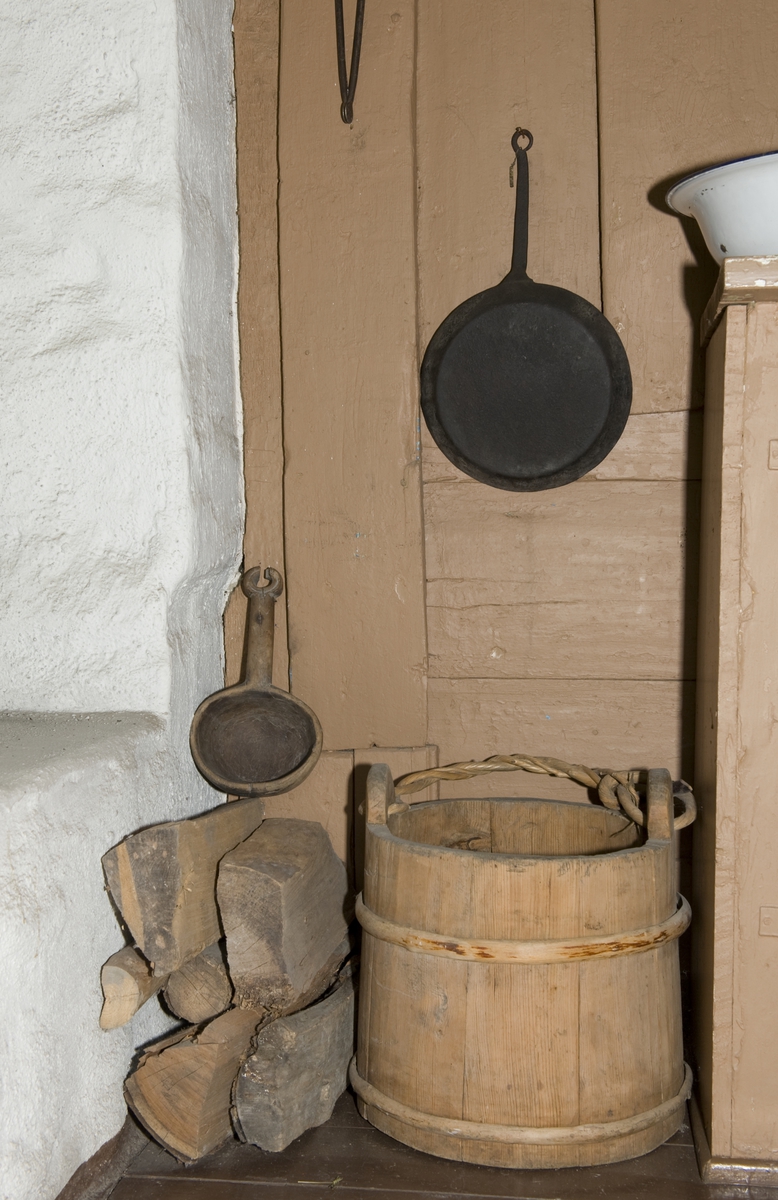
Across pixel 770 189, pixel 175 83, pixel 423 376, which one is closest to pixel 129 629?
pixel 423 376

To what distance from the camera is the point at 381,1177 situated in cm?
166

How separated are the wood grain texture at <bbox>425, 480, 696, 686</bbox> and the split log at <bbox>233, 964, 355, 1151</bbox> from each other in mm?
785

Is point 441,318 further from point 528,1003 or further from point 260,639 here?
point 528,1003

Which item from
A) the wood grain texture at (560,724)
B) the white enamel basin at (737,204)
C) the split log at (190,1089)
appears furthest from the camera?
the wood grain texture at (560,724)

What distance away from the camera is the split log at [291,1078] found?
1.69 m

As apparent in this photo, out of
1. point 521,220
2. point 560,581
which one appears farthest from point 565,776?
point 521,220

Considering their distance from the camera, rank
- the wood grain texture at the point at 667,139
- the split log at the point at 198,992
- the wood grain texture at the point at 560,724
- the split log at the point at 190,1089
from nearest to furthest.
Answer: the split log at the point at 190,1089, the split log at the point at 198,992, the wood grain texture at the point at 667,139, the wood grain texture at the point at 560,724

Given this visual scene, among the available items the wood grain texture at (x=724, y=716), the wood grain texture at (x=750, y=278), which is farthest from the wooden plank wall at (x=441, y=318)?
the wood grain texture at (x=750, y=278)

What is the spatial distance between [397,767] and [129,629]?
2.17 feet

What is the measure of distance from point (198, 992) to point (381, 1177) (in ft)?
1.43

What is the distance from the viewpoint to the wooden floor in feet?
5.28

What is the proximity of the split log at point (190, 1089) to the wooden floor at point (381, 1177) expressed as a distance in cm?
5

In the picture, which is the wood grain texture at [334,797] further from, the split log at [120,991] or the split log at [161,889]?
the split log at [120,991]

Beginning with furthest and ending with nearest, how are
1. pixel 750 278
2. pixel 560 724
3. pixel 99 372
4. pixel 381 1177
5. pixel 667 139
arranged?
1. pixel 560 724
2. pixel 667 139
3. pixel 99 372
4. pixel 381 1177
5. pixel 750 278
